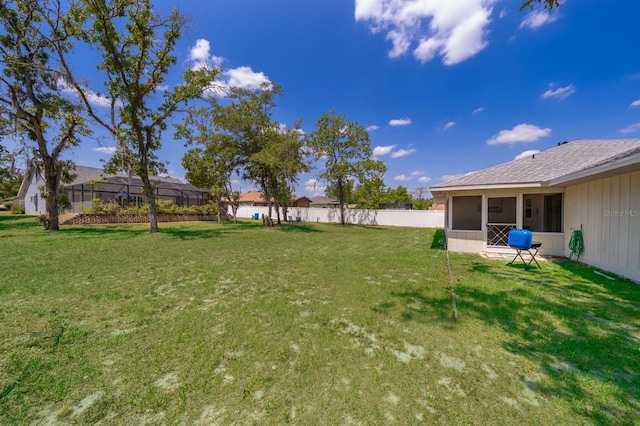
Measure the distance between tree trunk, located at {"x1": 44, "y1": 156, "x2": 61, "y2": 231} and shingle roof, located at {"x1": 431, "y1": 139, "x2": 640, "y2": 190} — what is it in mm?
17207

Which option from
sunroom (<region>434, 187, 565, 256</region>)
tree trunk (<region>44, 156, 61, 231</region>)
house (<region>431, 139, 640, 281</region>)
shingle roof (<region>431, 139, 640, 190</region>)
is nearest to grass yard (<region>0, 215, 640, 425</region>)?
house (<region>431, 139, 640, 281</region>)

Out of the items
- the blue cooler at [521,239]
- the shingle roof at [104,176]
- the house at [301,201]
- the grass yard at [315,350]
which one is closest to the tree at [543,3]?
the grass yard at [315,350]

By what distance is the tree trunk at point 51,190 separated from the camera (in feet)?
40.3

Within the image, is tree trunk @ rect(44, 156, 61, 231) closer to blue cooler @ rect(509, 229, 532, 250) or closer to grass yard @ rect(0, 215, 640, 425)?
grass yard @ rect(0, 215, 640, 425)

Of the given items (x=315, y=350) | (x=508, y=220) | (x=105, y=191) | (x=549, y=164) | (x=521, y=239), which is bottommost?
(x=315, y=350)

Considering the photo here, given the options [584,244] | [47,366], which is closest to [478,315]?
[47,366]

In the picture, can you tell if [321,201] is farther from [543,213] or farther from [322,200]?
[543,213]

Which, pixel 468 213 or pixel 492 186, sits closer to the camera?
pixel 492 186

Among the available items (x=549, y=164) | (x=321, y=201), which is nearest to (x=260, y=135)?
(x=549, y=164)

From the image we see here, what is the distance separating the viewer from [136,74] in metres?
11.4

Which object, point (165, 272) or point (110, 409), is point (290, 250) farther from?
point (110, 409)

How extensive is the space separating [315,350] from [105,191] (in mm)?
27271

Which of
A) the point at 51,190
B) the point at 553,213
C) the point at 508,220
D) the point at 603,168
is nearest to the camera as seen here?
the point at 603,168

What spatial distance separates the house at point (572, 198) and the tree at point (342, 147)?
11199 millimetres
